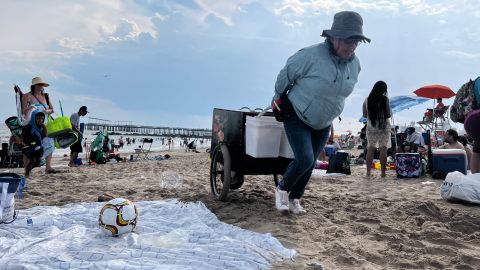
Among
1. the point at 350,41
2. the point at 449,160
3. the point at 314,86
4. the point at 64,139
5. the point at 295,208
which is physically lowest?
the point at 295,208

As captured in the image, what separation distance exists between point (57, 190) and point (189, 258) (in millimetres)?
3639

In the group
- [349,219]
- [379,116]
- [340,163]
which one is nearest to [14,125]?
[340,163]

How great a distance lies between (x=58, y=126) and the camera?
8023 millimetres

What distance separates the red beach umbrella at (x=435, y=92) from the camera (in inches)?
557

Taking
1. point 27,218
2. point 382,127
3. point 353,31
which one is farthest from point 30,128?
point 382,127

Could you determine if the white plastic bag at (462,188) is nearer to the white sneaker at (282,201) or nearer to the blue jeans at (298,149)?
the blue jeans at (298,149)

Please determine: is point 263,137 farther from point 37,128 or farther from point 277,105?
point 37,128

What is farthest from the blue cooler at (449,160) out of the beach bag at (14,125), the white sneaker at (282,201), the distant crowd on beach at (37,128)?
the beach bag at (14,125)

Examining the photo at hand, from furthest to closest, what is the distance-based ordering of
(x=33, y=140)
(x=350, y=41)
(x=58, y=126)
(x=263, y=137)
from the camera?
(x=58, y=126)
(x=33, y=140)
(x=263, y=137)
(x=350, y=41)

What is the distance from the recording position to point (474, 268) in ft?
8.46

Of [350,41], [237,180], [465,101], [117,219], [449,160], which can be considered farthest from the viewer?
[449,160]

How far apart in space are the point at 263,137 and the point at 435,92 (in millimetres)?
12251

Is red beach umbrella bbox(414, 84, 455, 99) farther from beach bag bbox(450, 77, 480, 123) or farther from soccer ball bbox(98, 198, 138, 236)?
soccer ball bbox(98, 198, 138, 236)

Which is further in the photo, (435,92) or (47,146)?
(435,92)
